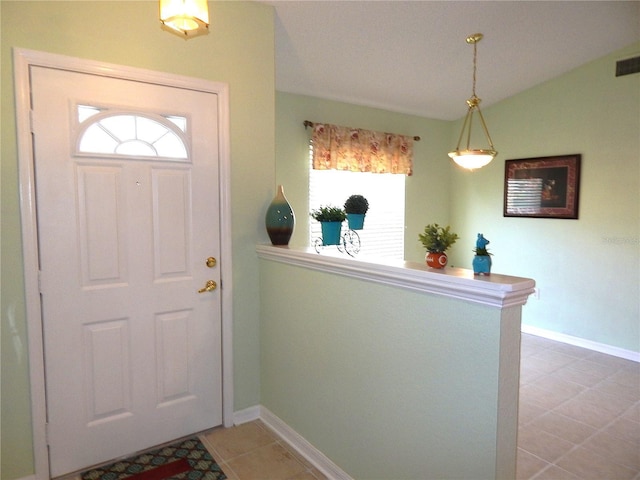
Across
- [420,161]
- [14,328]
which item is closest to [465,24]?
[420,161]

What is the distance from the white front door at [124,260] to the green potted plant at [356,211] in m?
0.79

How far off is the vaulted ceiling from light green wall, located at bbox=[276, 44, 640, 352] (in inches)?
8.4

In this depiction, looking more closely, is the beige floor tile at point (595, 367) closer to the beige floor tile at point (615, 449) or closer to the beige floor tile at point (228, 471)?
the beige floor tile at point (615, 449)

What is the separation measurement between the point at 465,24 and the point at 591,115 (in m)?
1.79

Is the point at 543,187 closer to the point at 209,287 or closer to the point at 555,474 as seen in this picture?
the point at 555,474

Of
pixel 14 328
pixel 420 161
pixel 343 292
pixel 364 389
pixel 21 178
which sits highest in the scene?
pixel 420 161

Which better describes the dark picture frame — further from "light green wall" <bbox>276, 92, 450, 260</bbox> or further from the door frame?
the door frame

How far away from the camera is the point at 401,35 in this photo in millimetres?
3188

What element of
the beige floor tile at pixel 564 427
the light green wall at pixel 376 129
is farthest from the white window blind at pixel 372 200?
the beige floor tile at pixel 564 427

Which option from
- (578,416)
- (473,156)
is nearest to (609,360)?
(578,416)

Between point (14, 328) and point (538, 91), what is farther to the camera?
point (538, 91)

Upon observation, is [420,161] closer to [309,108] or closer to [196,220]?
[309,108]

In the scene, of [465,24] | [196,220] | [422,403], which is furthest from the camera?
[465,24]

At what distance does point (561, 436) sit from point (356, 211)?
6.21ft
